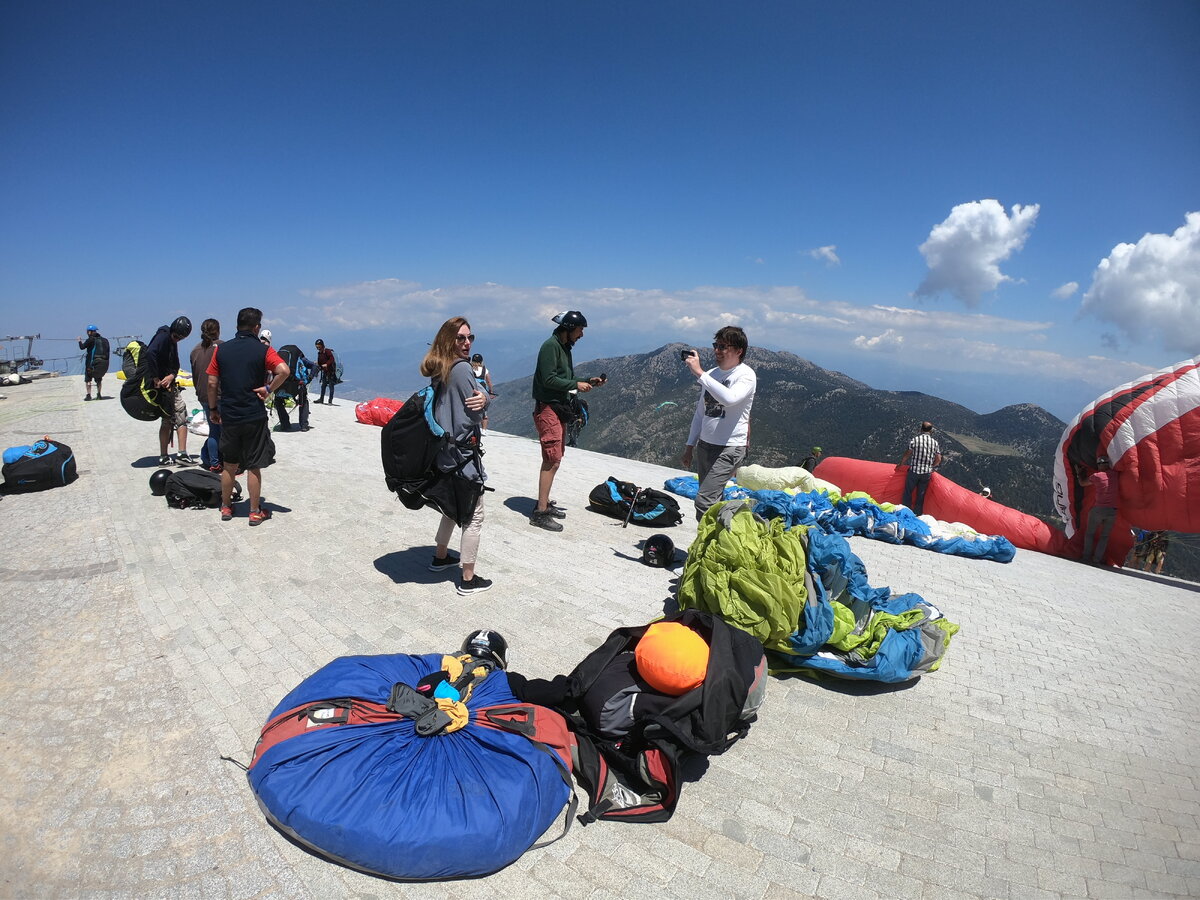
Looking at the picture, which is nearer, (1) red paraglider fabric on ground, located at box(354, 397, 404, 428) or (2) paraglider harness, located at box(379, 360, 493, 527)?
(2) paraglider harness, located at box(379, 360, 493, 527)

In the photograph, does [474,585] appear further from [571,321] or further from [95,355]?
[95,355]

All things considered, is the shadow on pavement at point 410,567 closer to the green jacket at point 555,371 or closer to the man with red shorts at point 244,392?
the man with red shorts at point 244,392

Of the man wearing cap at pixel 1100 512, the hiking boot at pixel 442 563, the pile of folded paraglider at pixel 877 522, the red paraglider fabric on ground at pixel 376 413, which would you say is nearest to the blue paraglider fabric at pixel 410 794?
the hiking boot at pixel 442 563

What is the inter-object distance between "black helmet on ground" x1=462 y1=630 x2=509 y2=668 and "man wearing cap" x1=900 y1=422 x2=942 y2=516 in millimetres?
8079

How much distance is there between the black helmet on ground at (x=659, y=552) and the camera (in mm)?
6059

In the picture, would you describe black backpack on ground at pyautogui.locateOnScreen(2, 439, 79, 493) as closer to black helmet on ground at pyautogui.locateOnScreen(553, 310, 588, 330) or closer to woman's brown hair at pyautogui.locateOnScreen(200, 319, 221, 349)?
woman's brown hair at pyautogui.locateOnScreen(200, 319, 221, 349)

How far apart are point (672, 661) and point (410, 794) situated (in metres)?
1.44

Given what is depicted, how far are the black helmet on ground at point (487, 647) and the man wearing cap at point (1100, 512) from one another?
8.66 m

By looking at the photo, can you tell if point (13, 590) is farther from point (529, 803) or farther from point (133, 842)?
point (529, 803)

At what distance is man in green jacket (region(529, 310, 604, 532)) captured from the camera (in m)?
6.38

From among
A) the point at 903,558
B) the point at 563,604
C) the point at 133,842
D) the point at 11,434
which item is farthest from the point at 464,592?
the point at 11,434

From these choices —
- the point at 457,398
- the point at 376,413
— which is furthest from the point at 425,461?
the point at 376,413

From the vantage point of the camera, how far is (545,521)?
7.04m

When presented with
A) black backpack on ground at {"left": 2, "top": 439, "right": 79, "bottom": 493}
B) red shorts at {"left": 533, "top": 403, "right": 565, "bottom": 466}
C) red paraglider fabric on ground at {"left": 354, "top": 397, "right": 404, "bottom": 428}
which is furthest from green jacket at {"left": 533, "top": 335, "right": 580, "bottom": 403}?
red paraglider fabric on ground at {"left": 354, "top": 397, "right": 404, "bottom": 428}
